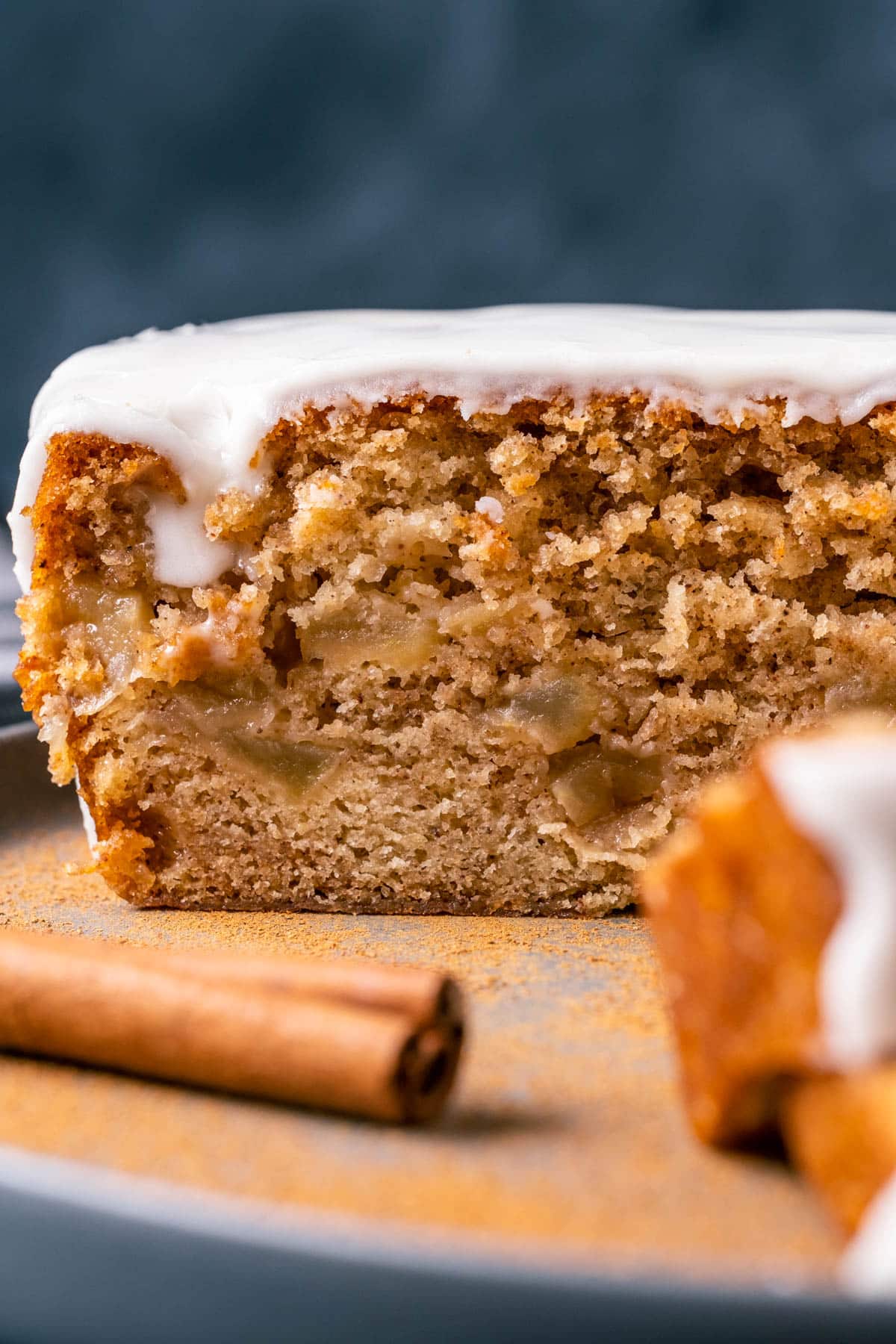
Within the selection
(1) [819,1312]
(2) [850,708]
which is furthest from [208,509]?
(1) [819,1312]

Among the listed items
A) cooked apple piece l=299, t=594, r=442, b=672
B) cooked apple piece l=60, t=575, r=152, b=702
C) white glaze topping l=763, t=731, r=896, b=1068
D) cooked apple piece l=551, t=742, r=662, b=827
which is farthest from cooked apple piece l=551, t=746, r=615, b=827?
white glaze topping l=763, t=731, r=896, b=1068

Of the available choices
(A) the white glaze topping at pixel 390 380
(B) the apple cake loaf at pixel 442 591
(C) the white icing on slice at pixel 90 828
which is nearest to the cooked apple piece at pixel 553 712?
(B) the apple cake loaf at pixel 442 591

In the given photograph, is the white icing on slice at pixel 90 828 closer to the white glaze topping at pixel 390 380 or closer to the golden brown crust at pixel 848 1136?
the white glaze topping at pixel 390 380

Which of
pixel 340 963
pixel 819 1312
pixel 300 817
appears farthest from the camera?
pixel 300 817

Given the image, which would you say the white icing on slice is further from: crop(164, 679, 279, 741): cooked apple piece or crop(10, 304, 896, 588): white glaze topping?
crop(10, 304, 896, 588): white glaze topping

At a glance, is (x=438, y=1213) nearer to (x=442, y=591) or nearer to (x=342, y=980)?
(x=342, y=980)

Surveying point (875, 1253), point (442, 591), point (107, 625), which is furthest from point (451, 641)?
point (875, 1253)

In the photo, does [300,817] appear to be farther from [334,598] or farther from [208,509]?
[208,509]
